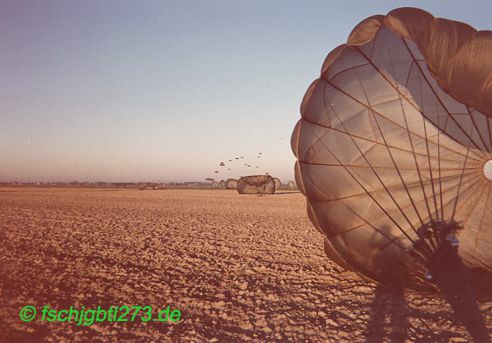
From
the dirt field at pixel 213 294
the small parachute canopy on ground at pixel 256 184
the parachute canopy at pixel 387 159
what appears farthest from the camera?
the small parachute canopy on ground at pixel 256 184

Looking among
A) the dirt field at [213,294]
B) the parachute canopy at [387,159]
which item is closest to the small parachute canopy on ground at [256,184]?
the dirt field at [213,294]

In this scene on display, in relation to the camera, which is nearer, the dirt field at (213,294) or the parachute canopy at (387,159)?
the dirt field at (213,294)

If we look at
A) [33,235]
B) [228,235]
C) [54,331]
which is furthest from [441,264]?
[33,235]

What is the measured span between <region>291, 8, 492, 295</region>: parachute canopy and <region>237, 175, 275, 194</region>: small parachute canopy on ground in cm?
4409

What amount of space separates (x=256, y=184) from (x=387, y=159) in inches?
1772

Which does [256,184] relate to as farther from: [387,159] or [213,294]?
[213,294]

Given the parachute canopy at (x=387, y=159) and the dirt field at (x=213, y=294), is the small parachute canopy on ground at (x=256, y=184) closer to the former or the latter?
the dirt field at (x=213, y=294)

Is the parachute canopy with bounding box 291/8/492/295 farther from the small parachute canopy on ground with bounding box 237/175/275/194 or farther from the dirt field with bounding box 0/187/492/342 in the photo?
the small parachute canopy on ground with bounding box 237/175/275/194

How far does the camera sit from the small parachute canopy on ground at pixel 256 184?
50906 mm

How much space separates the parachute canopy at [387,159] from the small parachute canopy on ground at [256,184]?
44.1m

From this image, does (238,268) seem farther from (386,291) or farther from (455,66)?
(455,66)

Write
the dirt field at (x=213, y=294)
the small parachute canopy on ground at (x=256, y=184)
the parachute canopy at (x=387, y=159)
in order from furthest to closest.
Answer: the small parachute canopy on ground at (x=256, y=184) → the parachute canopy at (x=387, y=159) → the dirt field at (x=213, y=294)

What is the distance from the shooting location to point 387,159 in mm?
6559

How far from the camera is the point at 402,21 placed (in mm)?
4648
